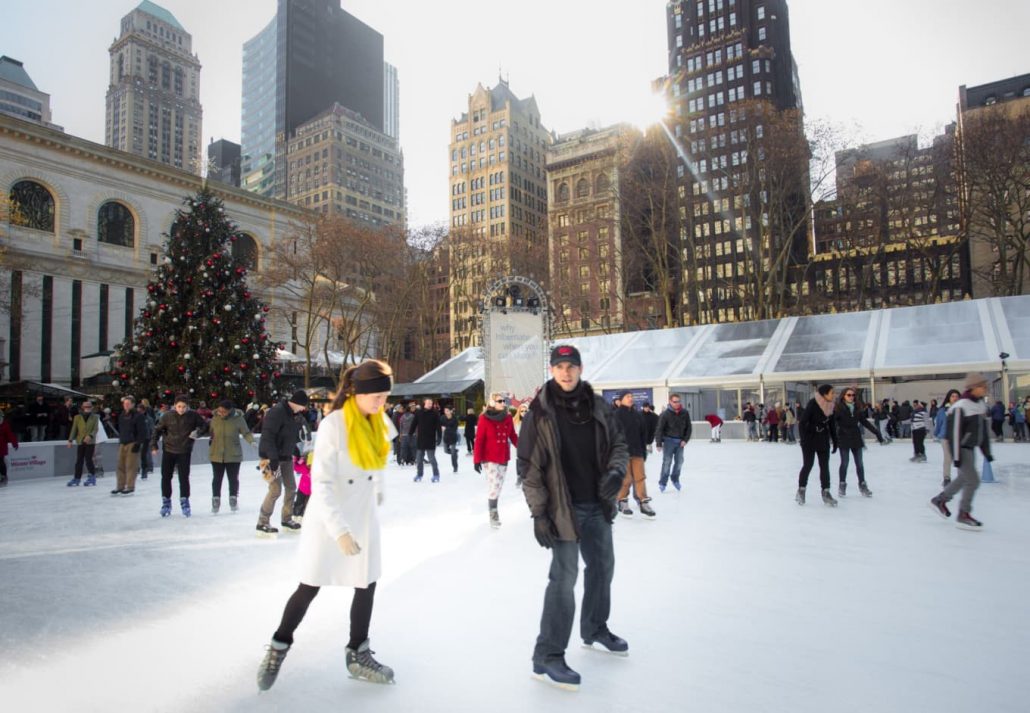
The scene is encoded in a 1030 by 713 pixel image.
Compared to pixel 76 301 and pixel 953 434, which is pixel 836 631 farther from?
pixel 76 301

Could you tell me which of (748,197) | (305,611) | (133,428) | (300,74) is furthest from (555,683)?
(300,74)

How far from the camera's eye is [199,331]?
17891 mm

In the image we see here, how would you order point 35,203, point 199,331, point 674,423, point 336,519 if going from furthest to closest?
point 35,203, point 199,331, point 674,423, point 336,519

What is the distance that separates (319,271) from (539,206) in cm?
7700

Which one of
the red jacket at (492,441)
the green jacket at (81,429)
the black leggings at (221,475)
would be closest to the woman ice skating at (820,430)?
the red jacket at (492,441)

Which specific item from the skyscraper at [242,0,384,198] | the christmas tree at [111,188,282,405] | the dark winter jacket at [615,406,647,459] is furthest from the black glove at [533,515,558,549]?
the skyscraper at [242,0,384,198]

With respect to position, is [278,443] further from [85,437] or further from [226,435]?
[85,437]

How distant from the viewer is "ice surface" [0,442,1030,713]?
2768 mm

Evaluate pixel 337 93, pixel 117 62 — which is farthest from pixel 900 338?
pixel 117 62

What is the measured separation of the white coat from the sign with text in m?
14.1

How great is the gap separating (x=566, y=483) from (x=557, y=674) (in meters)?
0.83

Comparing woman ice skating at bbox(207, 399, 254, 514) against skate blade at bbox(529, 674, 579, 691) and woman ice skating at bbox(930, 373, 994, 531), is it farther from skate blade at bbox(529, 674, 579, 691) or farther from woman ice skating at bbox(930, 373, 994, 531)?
woman ice skating at bbox(930, 373, 994, 531)

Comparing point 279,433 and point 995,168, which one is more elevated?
point 995,168

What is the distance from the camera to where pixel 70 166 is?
34156mm
